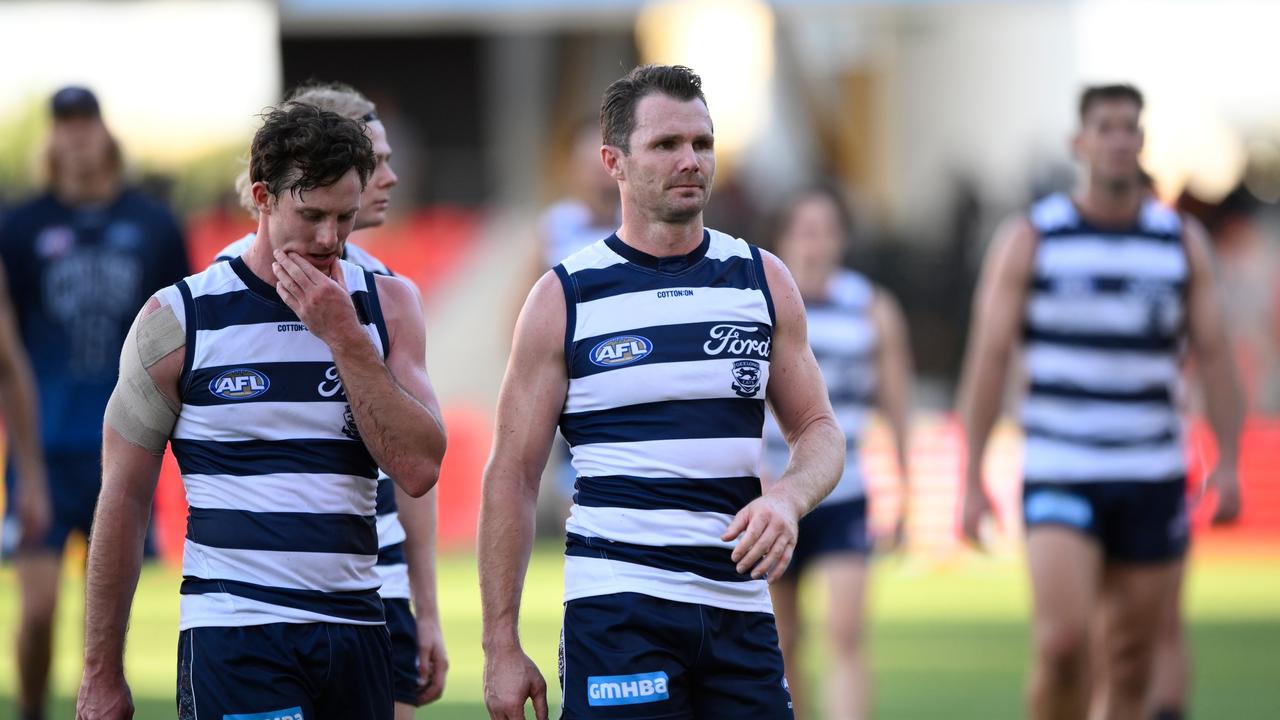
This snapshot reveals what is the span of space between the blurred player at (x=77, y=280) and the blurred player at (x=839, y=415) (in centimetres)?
303

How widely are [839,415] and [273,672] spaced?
5.04 m

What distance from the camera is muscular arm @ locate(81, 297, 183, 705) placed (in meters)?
4.47

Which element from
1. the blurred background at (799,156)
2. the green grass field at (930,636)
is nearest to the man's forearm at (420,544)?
the green grass field at (930,636)

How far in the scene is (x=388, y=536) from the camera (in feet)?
18.3

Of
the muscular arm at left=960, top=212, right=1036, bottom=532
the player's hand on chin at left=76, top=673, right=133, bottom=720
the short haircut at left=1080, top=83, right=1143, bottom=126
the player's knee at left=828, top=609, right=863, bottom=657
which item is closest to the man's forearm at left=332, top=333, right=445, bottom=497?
the player's hand on chin at left=76, top=673, right=133, bottom=720

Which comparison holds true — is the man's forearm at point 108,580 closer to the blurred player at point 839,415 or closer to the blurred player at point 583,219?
the blurred player at point 839,415

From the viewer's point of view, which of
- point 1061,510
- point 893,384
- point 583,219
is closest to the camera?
Answer: point 1061,510

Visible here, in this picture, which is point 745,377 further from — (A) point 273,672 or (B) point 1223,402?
(B) point 1223,402

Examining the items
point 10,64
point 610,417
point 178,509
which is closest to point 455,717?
point 610,417

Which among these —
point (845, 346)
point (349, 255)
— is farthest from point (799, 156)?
point (349, 255)

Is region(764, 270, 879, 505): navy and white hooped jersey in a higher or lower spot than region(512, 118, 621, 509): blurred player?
lower

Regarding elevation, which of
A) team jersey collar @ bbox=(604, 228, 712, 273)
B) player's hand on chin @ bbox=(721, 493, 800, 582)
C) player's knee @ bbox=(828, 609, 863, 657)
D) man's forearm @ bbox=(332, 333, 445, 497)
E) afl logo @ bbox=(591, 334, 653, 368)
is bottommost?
player's knee @ bbox=(828, 609, 863, 657)

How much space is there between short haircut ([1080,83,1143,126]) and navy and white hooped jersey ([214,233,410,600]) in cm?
329

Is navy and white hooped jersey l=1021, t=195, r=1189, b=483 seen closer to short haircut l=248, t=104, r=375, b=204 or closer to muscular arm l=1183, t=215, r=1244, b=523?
muscular arm l=1183, t=215, r=1244, b=523
